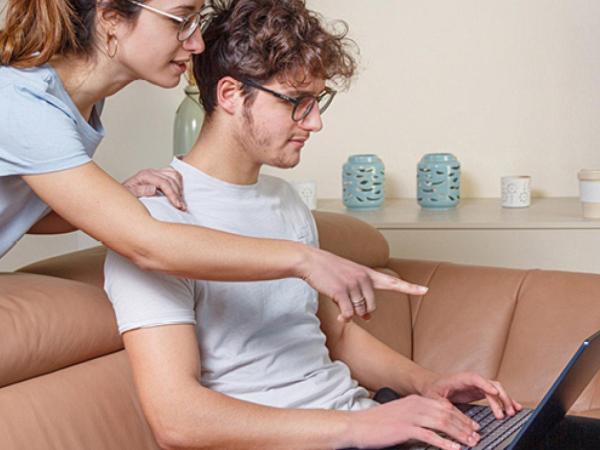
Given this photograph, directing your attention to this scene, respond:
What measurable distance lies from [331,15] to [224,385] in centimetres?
193

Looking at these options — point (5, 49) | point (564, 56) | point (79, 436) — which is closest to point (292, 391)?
point (79, 436)

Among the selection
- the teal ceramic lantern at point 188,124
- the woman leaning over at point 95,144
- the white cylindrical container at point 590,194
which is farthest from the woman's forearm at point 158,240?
the white cylindrical container at point 590,194

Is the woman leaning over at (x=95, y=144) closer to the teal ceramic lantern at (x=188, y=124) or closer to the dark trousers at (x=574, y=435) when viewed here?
the dark trousers at (x=574, y=435)

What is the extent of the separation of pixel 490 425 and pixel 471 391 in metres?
0.08

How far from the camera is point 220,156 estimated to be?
1667mm

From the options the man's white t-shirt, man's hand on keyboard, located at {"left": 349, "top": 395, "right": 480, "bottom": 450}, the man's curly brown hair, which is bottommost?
man's hand on keyboard, located at {"left": 349, "top": 395, "right": 480, "bottom": 450}

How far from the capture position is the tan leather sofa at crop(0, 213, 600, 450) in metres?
1.44

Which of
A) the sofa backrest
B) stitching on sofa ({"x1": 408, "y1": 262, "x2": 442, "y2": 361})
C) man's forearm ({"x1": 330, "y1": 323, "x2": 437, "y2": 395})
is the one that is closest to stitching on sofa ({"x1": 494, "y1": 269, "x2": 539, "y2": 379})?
the sofa backrest

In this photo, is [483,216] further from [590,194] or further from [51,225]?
[51,225]

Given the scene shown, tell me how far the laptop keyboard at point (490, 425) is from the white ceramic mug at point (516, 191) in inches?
52.3

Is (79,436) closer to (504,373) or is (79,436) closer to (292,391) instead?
(292,391)

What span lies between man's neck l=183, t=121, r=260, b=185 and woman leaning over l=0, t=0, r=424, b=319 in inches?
2.7

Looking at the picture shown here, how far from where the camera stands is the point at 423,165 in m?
3.00

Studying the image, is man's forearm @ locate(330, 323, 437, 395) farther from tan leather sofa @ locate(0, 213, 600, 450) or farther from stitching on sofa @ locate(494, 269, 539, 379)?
stitching on sofa @ locate(494, 269, 539, 379)
